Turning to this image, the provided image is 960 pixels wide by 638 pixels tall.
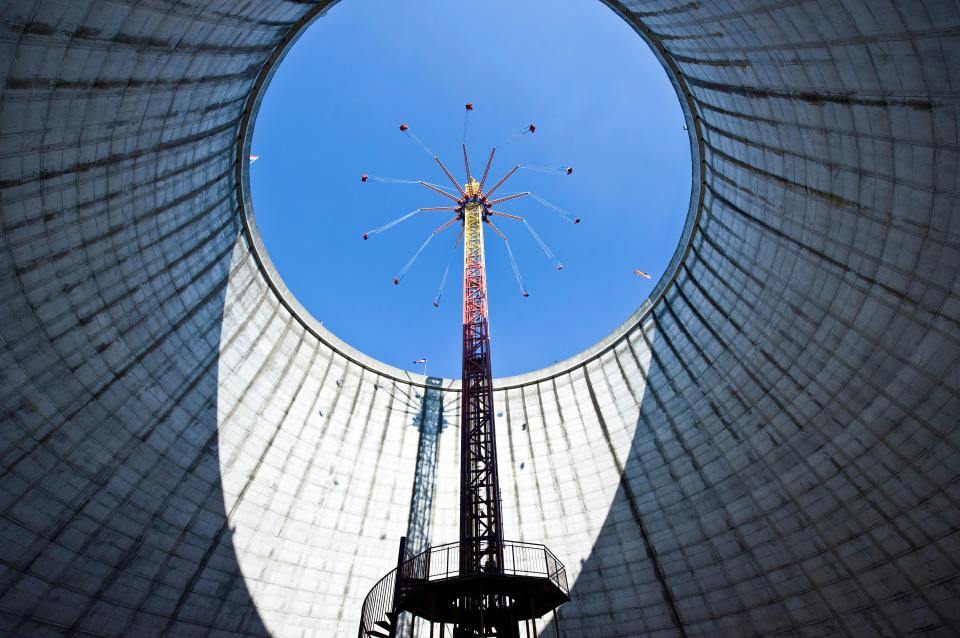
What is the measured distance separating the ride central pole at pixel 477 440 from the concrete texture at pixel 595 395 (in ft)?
7.82

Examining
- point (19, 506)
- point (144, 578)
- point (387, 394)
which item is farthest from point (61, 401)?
point (387, 394)

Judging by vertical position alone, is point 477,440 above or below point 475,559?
above

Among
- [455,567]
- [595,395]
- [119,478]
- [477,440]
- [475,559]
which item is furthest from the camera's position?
[595,395]

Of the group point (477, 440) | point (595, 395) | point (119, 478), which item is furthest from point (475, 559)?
point (119, 478)

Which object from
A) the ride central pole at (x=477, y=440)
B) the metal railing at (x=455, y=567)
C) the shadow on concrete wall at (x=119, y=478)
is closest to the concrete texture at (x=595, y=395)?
the shadow on concrete wall at (x=119, y=478)

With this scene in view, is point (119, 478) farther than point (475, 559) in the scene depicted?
No

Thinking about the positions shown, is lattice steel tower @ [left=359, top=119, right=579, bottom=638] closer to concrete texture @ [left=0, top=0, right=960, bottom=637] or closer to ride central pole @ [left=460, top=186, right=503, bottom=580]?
ride central pole @ [left=460, top=186, right=503, bottom=580]

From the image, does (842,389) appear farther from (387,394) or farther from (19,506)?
(19,506)

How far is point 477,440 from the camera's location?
27938mm

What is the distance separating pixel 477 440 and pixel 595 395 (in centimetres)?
739

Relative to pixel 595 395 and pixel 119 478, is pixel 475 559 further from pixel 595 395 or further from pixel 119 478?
pixel 119 478

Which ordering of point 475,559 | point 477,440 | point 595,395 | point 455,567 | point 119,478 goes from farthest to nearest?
point 595,395 < point 477,440 < point 455,567 < point 475,559 < point 119,478

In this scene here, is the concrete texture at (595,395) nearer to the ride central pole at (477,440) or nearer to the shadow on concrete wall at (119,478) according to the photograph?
the shadow on concrete wall at (119,478)

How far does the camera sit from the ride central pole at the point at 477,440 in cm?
2375
